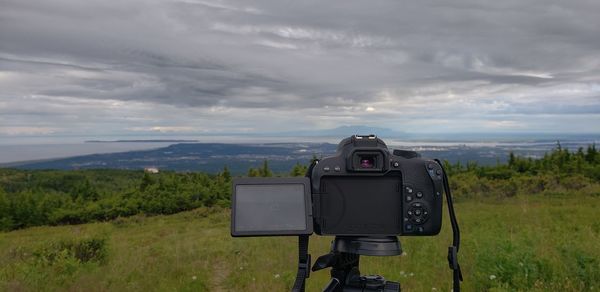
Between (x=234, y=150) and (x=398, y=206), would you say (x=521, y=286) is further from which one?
(x=234, y=150)

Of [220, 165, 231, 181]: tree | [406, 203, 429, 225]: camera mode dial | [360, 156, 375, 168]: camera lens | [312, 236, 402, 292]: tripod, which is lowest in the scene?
[220, 165, 231, 181]: tree

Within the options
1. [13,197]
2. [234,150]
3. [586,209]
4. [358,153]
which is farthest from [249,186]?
[234,150]

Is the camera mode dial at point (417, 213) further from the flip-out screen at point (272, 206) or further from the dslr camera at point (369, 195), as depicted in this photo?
the flip-out screen at point (272, 206)

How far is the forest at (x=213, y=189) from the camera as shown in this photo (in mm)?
26234

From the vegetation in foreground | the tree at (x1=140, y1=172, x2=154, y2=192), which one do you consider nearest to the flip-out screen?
the vegetation in foreground

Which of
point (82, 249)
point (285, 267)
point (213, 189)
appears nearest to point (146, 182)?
point (213, 189)

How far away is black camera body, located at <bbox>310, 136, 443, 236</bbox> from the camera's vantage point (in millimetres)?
2801

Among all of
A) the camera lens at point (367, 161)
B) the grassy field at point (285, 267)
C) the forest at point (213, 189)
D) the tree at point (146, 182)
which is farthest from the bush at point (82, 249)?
the tree at point (146, 182)

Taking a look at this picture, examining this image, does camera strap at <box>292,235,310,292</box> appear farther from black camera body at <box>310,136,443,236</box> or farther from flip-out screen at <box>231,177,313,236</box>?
black camera body at <box>310,136,443,236</box>

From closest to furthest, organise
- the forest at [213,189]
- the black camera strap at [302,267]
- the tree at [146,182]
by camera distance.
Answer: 1. the black camera strap at [302,267]
2. the forest at [213,189]
3. the tree at [146,182]

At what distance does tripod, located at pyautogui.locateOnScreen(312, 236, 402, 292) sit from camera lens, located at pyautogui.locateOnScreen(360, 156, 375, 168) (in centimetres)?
44

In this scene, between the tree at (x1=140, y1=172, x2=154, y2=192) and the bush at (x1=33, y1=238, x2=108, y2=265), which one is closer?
the bush at (x1=33, y1=238, x2=108, y2=265)

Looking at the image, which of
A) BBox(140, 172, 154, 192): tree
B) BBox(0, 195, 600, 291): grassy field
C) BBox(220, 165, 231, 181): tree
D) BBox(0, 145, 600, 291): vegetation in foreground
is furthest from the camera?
BBox(140, 172, 154, 192): tree

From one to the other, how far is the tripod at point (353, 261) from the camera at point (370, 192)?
6cm
